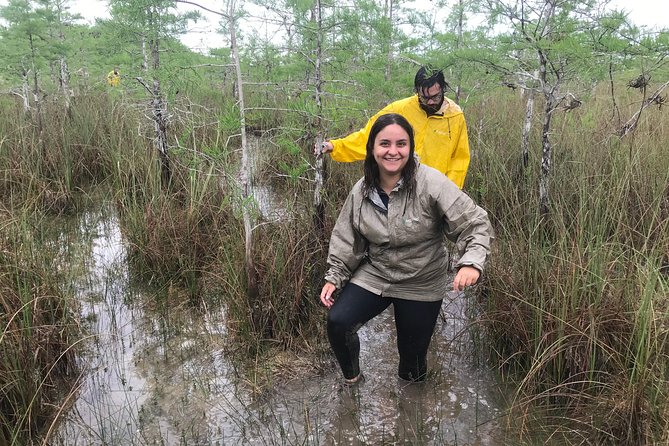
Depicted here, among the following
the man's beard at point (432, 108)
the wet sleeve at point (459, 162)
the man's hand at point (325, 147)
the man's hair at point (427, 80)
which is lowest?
the wet sleeve at point (459, 162)

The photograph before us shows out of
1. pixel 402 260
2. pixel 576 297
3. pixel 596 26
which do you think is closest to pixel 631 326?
pixel 576 297

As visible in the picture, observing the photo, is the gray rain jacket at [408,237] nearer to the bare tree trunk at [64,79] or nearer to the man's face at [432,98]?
the man's face at [432,98]

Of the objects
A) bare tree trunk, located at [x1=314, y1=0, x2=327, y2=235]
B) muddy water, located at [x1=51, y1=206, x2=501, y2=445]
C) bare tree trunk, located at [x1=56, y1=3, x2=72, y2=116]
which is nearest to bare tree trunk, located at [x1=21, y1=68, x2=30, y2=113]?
bare tree trunk, located at [x1=56, y1=3, x2=72, y2=116]

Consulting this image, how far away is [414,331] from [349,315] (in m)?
0.41

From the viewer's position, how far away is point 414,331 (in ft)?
8.74

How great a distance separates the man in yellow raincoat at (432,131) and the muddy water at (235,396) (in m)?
1.26

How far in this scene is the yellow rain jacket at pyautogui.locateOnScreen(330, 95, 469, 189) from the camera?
128 inches

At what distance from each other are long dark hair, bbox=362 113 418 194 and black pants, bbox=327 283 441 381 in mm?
630

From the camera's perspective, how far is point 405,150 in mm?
2432

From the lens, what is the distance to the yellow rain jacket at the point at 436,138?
3252 mm

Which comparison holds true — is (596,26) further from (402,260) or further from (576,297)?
(402,260)

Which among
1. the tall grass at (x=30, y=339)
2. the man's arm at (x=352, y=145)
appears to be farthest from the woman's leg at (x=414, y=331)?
the tall grass at (x=30, y=339)

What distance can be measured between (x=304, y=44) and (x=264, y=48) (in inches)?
44.4

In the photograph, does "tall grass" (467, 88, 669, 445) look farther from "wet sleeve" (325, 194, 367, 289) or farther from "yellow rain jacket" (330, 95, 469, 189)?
"wet sleeve" (325, 194, 367, 289)
